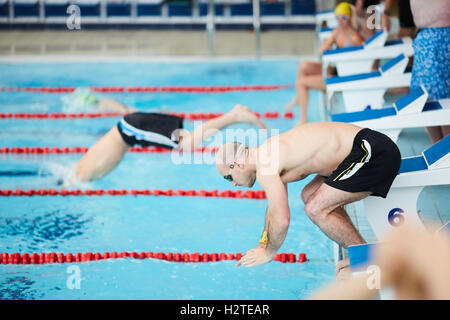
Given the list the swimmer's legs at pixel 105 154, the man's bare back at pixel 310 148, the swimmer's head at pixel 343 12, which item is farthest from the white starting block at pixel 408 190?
the swimmer's head at pixel 343 12

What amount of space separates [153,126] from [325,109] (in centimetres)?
251

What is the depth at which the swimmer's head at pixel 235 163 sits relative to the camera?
264 centimetres

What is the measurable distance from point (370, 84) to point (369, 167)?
2.20 meters

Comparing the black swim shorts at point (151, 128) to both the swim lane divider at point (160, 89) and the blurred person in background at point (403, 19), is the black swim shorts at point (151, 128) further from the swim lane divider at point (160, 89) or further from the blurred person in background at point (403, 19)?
the swim lane divider at point (160, 89)

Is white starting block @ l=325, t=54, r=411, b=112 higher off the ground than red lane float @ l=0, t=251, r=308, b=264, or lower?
higher

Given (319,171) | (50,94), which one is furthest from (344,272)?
(50,94)

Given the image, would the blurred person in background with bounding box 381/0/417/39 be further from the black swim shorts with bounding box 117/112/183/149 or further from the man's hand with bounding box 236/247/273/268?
the man's hand with bounding box 236/247/273/268

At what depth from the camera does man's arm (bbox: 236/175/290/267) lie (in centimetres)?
257

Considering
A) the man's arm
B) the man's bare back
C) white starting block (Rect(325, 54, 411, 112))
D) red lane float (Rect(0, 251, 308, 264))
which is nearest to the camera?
the man's arm

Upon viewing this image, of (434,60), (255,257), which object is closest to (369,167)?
(255,257)

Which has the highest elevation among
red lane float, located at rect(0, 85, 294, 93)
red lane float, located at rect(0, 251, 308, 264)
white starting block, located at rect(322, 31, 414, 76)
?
red lane float, located at rect(0, 85, 294, 93)

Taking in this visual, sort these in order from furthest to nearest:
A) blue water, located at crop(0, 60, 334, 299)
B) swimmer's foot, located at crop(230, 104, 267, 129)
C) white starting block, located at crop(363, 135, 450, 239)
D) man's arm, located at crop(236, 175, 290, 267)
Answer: swimmer's foot, located at crop(230, 104, 267, 129) → blue water, located at crop(0, 60, 334, 299) → white starting block, located at crop(363, 135, 450, 239) → man's arm, located at crop(236, 175, 290, 267)

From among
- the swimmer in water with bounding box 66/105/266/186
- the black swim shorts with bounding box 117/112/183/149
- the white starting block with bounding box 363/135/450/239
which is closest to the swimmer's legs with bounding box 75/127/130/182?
the swimmer in water with bounding box 66/105/266/186

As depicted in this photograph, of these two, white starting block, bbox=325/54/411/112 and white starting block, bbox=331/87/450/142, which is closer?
white starting block, bbox=331/87/450/142
